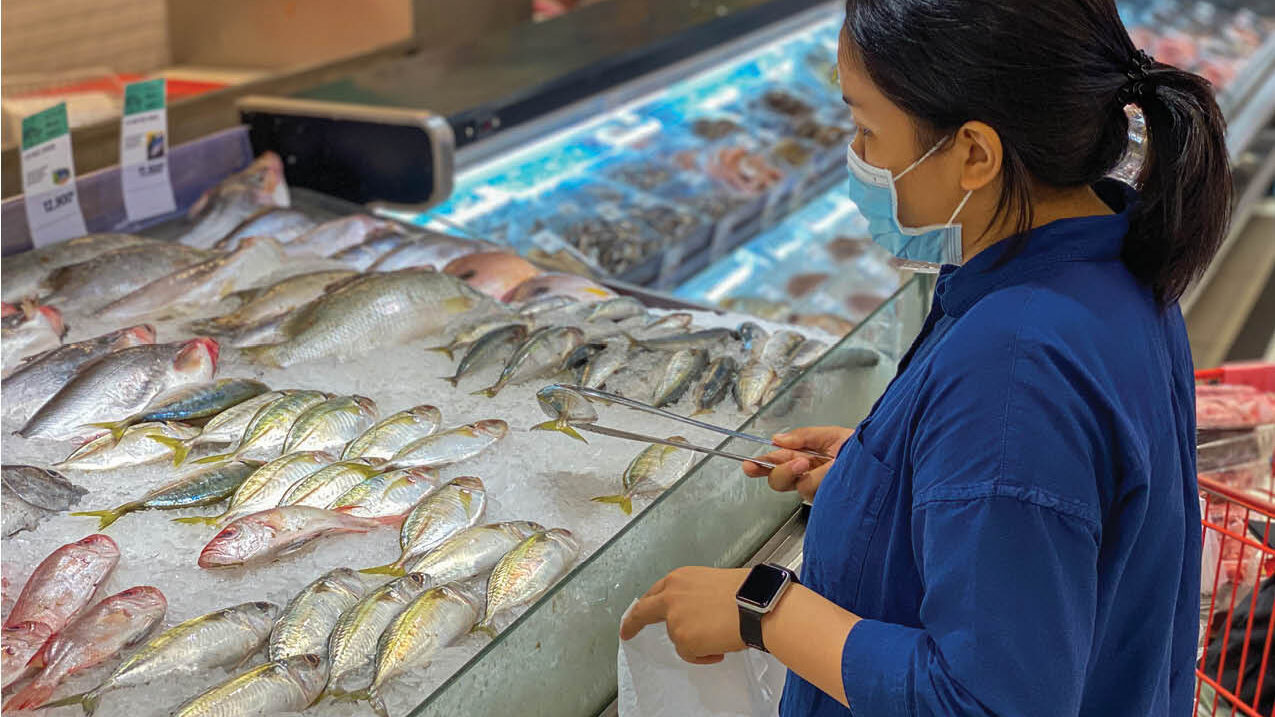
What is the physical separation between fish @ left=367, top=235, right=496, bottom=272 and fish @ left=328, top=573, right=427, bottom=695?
4.13ft

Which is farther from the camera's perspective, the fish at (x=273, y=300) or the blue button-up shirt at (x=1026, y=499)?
the fish at (x=273, y=300)

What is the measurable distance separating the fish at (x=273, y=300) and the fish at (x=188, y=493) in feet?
1.94

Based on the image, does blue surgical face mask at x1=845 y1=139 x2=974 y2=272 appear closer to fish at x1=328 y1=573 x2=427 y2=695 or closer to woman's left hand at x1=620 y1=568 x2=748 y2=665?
woman's left hand at x1=620 y1=568 x2=748 y2=665

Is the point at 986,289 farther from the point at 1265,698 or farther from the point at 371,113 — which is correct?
the point at 371,113

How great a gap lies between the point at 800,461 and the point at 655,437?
39 cm

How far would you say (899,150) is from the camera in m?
1.20

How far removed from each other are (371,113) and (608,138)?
1.40 metres

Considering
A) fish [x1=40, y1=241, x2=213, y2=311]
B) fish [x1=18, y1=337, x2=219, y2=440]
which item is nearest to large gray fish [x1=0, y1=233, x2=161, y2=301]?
fish [x1=40, y1=241, x2=213, y2=311]

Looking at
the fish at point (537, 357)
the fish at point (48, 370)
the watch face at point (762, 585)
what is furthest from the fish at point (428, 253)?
the watch face at point (762, 585)

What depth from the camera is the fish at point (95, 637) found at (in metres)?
1.48

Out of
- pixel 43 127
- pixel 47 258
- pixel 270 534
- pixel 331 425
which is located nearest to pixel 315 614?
pixel 270 534

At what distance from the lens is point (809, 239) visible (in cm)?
436

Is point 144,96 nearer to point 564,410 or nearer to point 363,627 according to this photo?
point 564,410

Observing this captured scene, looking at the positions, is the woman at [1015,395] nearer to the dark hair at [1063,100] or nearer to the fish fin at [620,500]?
the dark hair at [1063,100]
